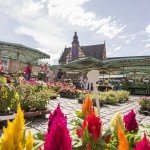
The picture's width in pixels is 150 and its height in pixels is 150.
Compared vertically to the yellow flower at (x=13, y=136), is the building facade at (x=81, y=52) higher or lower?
higher

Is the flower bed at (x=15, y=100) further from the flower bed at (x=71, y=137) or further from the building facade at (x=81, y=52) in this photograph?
the building facade at (x=81, y=52)

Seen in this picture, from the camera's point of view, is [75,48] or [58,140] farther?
[75,48]

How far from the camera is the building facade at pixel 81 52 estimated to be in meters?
60.3

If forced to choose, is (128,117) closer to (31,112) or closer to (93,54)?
(31,112)

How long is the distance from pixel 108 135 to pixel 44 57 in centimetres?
1645

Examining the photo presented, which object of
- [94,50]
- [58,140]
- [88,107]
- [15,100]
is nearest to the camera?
[58,140]

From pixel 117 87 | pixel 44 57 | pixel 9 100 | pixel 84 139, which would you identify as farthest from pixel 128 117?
pixel 117 87

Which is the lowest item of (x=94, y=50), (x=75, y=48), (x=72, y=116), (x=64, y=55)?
(x=72, y=116)

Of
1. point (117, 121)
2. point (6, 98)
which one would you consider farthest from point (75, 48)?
point (117, 121)

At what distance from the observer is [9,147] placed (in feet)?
2.73

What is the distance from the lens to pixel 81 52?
197 ft

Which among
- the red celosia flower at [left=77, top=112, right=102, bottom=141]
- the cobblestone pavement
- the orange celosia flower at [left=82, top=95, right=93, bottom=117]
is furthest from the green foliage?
the red celosia flower at [left=77, top=112, right=102, bottom=141]

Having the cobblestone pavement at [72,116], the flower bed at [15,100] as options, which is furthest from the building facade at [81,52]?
the flower bed at [15,100]

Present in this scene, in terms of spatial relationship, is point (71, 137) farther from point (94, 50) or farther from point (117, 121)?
point (94, 50)
